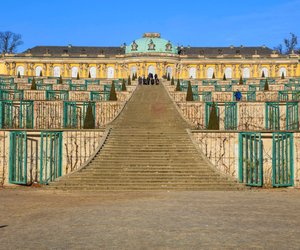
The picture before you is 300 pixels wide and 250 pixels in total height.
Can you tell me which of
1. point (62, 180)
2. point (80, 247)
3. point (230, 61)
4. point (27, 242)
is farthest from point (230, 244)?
point (230, 61)

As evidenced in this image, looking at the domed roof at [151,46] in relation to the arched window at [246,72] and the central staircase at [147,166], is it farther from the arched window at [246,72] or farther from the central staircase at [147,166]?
the central staircase at [147,166]

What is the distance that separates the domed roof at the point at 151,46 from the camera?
294ft

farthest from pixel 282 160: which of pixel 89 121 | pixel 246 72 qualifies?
pixel 246 72

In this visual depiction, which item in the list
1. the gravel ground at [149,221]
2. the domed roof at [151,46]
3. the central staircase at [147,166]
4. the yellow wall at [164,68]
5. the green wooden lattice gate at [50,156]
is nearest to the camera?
the gravel ground at [149,221]

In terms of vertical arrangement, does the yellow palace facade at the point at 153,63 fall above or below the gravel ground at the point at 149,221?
above

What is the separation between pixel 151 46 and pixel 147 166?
7273 cm

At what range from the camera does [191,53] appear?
94.6 metres

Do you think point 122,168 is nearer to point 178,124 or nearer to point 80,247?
point 178,124

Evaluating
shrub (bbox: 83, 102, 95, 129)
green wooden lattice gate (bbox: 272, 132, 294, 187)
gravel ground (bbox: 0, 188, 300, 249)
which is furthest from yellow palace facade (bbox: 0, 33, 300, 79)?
gravel ground (bbox: 0, 188, 300, 249)

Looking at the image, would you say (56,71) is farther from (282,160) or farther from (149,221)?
(149,221)

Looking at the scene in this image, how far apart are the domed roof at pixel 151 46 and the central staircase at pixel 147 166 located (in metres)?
66.8

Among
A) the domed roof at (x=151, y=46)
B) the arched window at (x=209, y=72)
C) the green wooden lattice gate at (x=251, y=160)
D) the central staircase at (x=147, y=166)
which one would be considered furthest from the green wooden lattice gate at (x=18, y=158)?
the arched window at (x=209, y=72)

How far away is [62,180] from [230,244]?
9354 millimetres

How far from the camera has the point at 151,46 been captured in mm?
89562
